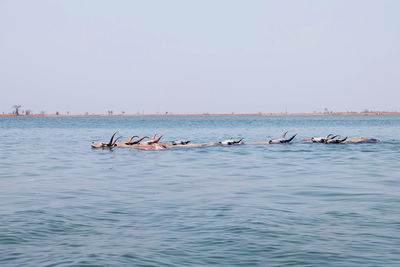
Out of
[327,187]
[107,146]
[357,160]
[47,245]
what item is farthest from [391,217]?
[107,146]

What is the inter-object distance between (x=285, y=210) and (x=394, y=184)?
6022 millimetres

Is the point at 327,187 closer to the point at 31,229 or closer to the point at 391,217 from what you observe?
the point at 391,217

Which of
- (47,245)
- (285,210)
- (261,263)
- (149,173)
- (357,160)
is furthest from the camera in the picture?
(357,160)

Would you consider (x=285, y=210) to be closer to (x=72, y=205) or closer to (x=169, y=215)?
(x=169, y=215)

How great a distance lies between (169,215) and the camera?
32.6 feet

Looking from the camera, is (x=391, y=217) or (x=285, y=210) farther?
(x=285, y=210)

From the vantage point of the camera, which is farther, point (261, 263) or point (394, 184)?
point (394, 184)

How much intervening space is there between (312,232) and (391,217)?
7.82 ft

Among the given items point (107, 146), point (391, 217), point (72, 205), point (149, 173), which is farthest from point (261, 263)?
point (107, 146)

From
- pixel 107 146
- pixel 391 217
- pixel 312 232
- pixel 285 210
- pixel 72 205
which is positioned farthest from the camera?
pixel 107 146

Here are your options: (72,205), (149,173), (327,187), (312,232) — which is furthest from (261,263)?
(149,173)

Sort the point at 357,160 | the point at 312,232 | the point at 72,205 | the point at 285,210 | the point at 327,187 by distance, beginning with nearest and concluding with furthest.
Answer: the point at 312,232 → the point at 285,210 → the point at 72,205 → the point at 327,187 → the point at 357,160

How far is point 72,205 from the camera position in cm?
1116

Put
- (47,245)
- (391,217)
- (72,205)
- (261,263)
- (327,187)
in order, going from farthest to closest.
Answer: (327,187), (72,205), (391,217), (47,245), (261,263)
